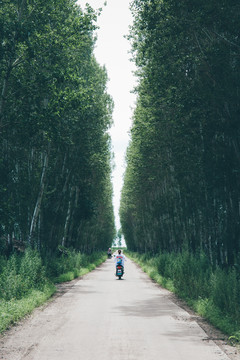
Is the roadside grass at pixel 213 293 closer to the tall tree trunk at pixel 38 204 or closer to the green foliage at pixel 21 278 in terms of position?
the green foliage at pixel 21 278

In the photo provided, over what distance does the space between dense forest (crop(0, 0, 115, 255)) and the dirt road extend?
4530 mm

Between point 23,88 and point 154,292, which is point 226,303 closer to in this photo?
point 154,292

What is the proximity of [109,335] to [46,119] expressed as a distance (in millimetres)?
8648

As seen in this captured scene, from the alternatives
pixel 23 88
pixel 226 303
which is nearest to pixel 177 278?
pixel 226 303

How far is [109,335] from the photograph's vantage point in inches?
340

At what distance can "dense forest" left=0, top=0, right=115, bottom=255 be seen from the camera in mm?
15148

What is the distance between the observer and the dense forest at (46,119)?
15.1 m

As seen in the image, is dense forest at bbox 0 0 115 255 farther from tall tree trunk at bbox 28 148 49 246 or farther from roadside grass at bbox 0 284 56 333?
roadside grass at bbox 0 284 56 333

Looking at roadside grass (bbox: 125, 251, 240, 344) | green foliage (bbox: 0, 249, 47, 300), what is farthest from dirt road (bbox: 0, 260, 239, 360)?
green foliage (bbox: 0, 249, 47, 300)

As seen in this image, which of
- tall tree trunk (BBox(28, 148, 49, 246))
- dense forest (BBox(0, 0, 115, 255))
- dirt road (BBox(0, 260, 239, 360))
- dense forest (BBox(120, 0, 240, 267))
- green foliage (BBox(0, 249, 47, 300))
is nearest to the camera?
dirt road (BBox(0, 260, 239, 360))

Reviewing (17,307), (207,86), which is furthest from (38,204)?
(207,86)

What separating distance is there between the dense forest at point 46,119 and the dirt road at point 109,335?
453 cm

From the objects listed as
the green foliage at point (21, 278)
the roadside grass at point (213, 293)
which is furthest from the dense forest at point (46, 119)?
the roadside grass at point (213, 293)

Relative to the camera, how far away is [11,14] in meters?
14.6
